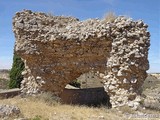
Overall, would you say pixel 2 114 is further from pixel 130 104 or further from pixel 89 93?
pixel 89 93

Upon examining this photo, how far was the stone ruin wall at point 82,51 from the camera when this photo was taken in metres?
18.1

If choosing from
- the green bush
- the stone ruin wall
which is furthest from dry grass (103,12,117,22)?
the green bush

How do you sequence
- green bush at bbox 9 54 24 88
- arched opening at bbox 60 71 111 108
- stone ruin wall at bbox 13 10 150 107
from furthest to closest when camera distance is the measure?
green bush at bbox 9 54 24 88, arched opening at bbox 60 71 111 108, stone ruin wall at bbox 13 10 150 107

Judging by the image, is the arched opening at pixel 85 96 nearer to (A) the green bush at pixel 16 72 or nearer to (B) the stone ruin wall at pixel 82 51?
(B) the stone ruin wall at pixel 82 51

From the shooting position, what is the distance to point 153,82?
51250 millimetres

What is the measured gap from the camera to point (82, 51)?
1975 cm

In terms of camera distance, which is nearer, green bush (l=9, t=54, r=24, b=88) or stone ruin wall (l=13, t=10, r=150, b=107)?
stone ruin wall (l=13, t=10, r=150, b=107)

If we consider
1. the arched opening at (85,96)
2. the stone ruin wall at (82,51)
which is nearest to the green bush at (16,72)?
the arched opening at (85,96)

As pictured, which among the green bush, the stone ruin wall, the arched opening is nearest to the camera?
the stone ruin wall

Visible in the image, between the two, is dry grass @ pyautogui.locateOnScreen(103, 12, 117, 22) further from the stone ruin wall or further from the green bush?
the green bush

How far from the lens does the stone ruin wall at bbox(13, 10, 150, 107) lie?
59.4ft

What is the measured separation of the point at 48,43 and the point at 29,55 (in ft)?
4.50

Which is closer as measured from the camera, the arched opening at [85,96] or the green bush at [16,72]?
the arched opening at [85,96]

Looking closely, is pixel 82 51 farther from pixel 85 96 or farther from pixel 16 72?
pixel 16 72
